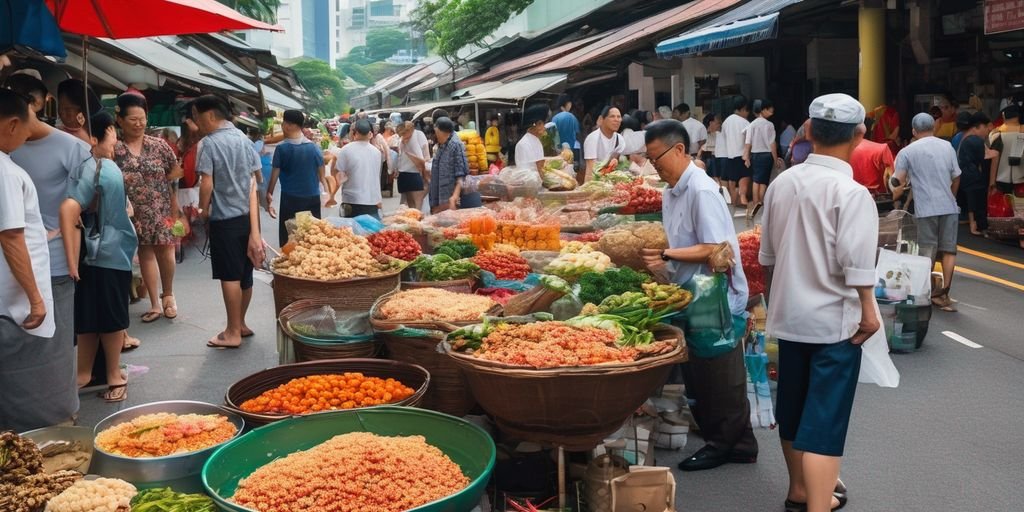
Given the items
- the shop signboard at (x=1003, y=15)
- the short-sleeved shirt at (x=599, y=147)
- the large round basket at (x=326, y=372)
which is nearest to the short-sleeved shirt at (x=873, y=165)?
the shop signboard at (x=1003, y=15)

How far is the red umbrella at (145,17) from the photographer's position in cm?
660

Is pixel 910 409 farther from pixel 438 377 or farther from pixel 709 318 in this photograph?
pixel 438 377

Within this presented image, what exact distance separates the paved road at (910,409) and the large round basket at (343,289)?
1.18m

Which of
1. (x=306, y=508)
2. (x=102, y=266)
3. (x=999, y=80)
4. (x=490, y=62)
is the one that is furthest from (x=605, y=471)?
(x=490, y=62)

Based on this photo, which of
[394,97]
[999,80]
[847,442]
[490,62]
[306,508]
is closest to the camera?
[306,508]

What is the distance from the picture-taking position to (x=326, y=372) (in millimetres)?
5254

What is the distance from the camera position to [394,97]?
206 feet

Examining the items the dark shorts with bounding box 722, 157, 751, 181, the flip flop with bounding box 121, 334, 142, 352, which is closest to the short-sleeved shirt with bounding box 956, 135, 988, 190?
the dark shorts with bounding box 722, 157, 751, 181

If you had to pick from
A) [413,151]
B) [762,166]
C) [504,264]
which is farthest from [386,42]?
[504,264]

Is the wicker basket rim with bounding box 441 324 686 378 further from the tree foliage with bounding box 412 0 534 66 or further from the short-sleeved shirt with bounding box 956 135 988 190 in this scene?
the tree foliage with bounding box 412 0 534 66

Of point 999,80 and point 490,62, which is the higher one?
point 490,62

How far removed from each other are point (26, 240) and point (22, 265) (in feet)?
0.65

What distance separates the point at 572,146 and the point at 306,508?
12.9 m

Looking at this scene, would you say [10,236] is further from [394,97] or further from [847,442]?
[394,97]
